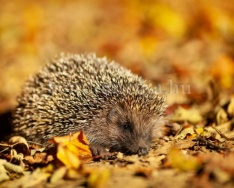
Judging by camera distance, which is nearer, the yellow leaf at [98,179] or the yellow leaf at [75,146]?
the yellow leaf at [98,179]

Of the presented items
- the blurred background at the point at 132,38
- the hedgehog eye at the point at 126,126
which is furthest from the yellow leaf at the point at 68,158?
the blurred background at the point at 132,38

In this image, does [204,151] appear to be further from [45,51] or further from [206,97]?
[45,51]

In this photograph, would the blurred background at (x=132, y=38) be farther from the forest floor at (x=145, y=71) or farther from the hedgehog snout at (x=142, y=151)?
the hedgehog snout at (x=142, y=151)

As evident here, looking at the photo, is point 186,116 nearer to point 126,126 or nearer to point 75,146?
point 126,126

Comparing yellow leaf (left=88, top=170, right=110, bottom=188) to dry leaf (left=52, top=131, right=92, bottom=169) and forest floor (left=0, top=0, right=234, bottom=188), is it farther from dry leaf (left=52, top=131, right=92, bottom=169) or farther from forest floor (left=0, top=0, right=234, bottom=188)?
dry leaf (left=52, top=131, right=92, bottom=169)

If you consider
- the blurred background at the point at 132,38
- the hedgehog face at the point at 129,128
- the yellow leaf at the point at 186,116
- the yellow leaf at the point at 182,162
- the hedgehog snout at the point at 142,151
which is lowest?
the yellow leaf at the point at 182,162

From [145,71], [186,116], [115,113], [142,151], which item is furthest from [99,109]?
[145,71]

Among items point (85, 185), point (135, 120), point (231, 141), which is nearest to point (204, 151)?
point (231, 141)
